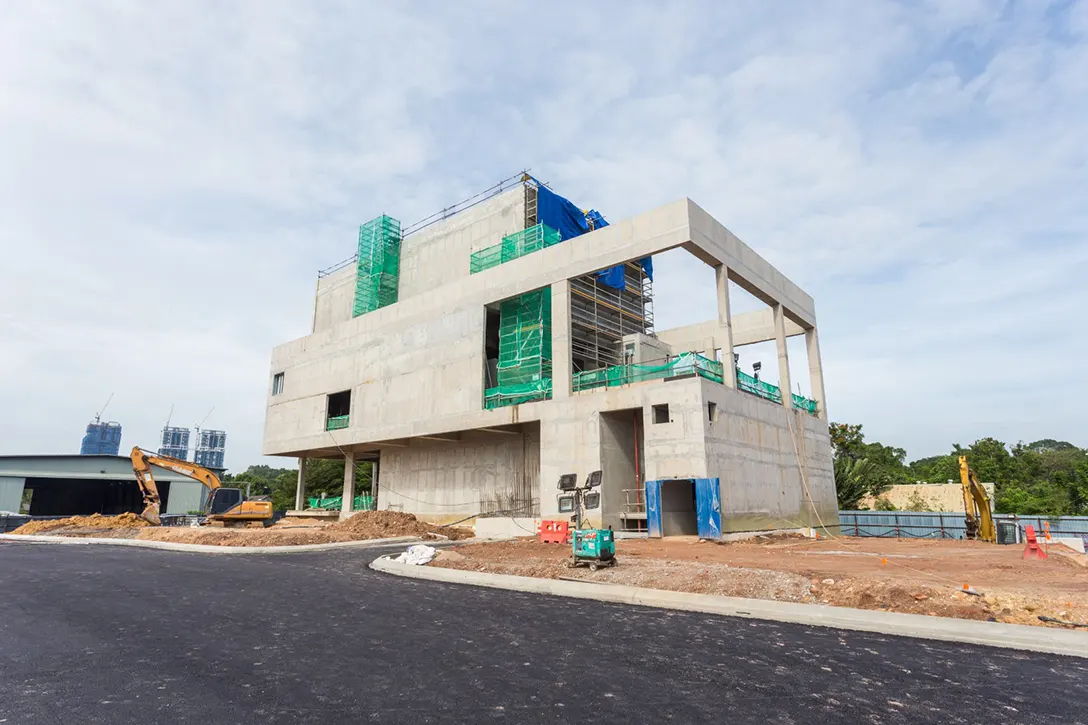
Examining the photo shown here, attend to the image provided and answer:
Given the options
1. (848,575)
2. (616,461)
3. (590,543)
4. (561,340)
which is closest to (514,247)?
(561,340)

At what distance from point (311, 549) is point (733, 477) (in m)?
15.8

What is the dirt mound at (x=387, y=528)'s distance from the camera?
2514 cm

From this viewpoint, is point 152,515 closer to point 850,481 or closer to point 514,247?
point 514,247

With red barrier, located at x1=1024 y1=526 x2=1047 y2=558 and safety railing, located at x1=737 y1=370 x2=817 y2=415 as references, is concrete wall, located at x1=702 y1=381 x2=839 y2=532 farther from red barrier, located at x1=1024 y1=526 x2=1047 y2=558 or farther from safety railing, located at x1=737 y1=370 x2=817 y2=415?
red barrier, located at x1=1024 y1=526 x2=1047 y2=558

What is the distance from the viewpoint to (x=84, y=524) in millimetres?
34844

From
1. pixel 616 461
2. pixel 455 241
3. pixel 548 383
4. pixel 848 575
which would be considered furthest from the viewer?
pixel 455 241

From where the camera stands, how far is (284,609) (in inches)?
371

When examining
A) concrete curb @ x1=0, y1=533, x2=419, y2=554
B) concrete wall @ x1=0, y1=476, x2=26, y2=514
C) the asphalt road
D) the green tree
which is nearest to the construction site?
concrete curb @ x1=0, y1=533, x2=419, y2=554

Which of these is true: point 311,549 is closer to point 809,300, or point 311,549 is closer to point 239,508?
point 239,508

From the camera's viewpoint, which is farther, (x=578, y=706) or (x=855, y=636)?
(x=855, y=636)

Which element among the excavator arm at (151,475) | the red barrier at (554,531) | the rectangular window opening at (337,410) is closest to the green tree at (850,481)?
the red barrier at (554,531)

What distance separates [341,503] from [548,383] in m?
22.0

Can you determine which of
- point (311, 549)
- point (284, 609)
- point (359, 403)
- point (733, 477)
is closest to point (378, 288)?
point (359, 403)

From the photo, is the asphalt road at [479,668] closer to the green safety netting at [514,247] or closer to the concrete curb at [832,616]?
the concrete curb at [832,616]
